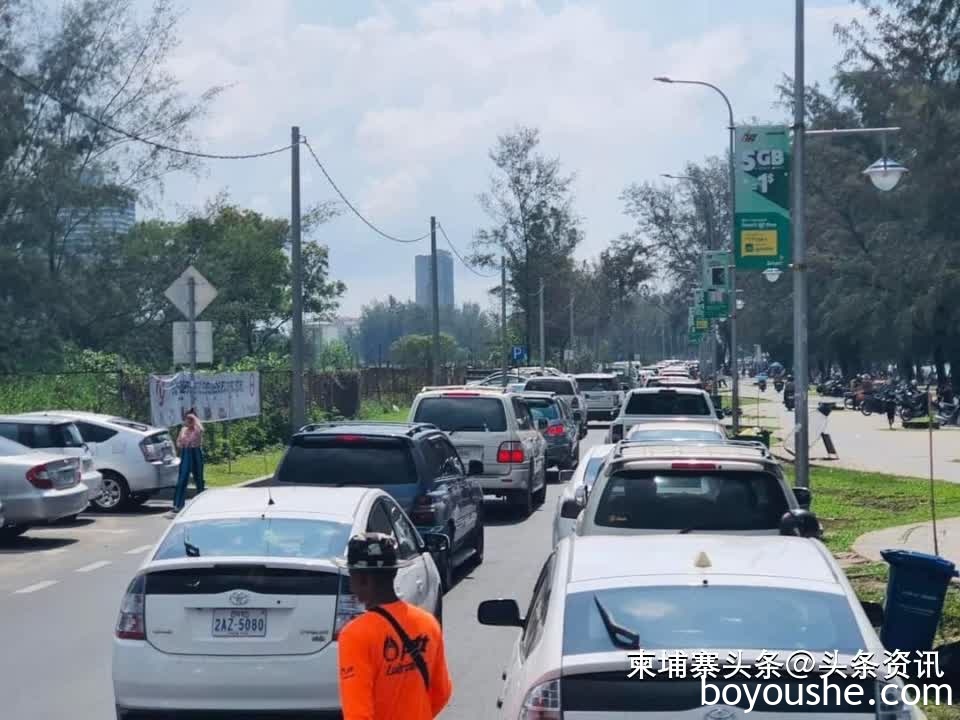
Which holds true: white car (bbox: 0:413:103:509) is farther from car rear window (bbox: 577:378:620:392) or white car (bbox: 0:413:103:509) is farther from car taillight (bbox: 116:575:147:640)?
car rear window (bbox: 577:378:620:392)

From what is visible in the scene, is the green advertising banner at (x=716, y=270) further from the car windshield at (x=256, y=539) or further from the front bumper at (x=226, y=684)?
the front bumper at (x=226, y=684)

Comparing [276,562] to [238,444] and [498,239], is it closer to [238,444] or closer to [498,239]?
[238,444]

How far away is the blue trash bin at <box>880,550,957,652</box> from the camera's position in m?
9.66

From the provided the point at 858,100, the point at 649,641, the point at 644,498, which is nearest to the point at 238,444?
the point at 644,498

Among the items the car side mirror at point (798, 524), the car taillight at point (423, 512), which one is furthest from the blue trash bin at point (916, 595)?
the car taillight at point (423, 512)

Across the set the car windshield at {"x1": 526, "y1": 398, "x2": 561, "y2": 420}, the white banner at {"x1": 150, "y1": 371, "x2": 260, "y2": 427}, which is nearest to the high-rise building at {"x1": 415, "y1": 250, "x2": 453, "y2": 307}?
the white banner at {"x1": 150, "y1": 371, "x2": 260, "y2": 427}

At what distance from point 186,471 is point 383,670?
59.5ft

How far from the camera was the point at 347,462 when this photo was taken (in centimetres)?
1315

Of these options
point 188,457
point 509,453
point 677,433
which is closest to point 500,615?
point 677,433

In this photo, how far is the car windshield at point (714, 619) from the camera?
5.20 meters

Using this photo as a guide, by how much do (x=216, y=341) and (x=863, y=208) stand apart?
30.6 m

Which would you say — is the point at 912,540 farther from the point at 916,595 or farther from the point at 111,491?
the point at 111,491

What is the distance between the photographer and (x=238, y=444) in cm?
3275

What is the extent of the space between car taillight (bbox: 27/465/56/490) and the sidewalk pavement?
10265 millimetres
